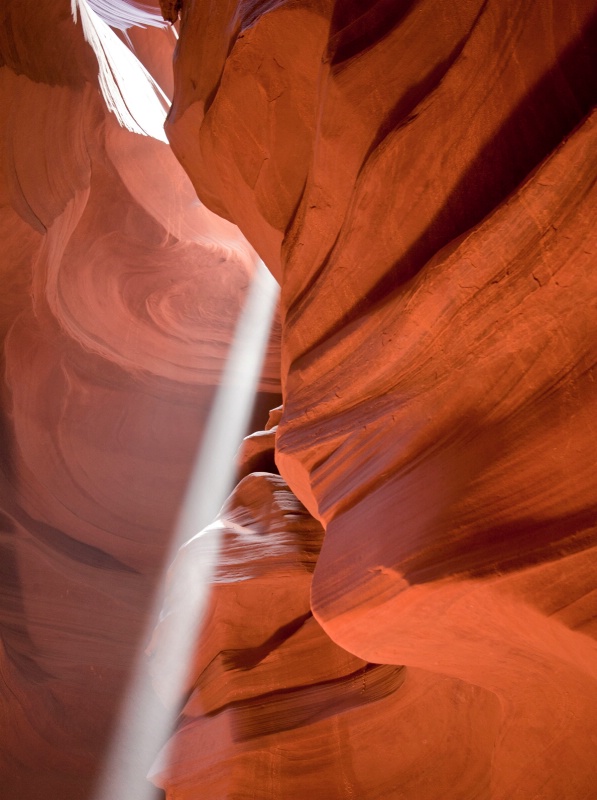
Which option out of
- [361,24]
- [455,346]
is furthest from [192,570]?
[361,24]

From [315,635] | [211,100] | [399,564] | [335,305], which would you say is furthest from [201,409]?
[399,564]

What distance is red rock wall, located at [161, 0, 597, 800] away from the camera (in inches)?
59.1

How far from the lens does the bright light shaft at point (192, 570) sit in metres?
3.34

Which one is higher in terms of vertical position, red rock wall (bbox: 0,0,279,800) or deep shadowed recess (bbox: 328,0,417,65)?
deep shadowed recess (bbox: 328,0,417,65)

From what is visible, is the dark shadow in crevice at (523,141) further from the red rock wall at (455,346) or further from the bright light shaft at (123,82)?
the bright light shaft at (123,82)

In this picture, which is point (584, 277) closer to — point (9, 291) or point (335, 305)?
point (335, 305)

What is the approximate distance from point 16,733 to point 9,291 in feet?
9.14

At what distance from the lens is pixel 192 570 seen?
328cm

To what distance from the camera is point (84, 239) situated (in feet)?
16.6

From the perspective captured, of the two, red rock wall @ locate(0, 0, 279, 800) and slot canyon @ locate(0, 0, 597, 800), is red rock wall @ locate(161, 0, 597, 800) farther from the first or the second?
red rock wall @ locate(0, 0, 279, 800)

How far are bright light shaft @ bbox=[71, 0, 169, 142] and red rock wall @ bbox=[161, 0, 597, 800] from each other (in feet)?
9.16

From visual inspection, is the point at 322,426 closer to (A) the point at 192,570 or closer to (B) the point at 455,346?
(B) the point at 455,346

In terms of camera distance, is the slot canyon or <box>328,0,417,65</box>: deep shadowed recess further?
<box>328,0,417,65</box>: deep shadowed recess

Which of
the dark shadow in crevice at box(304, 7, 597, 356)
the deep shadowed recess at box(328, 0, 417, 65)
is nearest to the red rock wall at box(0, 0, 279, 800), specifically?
the deep shadowed recess at box(328, 0, 417, 65)
